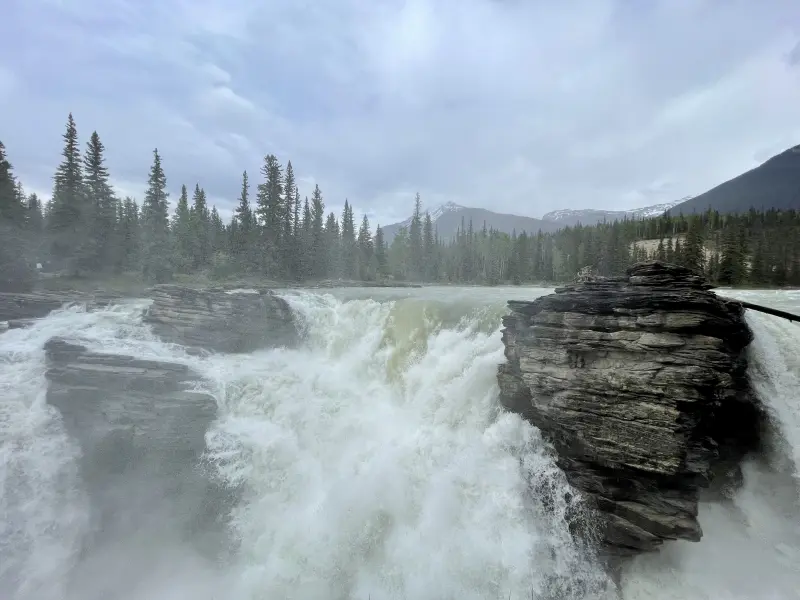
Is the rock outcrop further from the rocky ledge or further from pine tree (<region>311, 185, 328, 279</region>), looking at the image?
pine tree (<region>311, 185, 328, 279</region>)

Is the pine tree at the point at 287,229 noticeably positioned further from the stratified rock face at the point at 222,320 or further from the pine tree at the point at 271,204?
the stratified rock face at the point at 222,320

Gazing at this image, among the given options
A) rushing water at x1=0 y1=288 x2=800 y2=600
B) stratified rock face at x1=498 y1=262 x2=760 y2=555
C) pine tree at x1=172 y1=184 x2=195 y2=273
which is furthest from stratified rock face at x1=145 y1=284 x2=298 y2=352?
pine tree at x1=172 y1=184 x2=195 y2=273

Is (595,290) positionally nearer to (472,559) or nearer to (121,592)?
(472,559)

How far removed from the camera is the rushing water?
30.1 ft

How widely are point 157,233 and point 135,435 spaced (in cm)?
3728

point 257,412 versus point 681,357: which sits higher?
point 681,357

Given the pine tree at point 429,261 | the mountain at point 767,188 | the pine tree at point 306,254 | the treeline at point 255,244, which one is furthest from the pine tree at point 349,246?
the mountain at point 767,188

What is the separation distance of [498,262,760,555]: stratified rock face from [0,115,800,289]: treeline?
3668 cm

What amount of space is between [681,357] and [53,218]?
49695 millimetres

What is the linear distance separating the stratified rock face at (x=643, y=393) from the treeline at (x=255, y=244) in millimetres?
36683

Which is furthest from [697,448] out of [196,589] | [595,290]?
[196,589]

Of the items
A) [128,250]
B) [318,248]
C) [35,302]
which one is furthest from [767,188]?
[35,302]

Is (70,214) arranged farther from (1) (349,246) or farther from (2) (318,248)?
(1) (349,246)

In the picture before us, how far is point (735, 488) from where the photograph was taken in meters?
9.98
